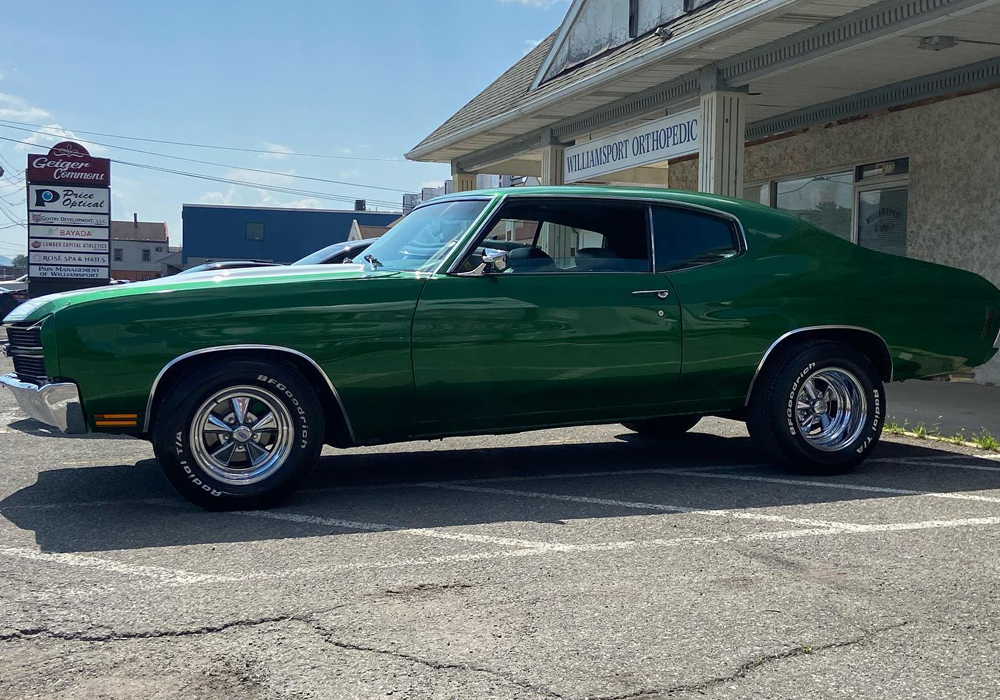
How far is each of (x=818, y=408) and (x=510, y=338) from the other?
6.57 feet

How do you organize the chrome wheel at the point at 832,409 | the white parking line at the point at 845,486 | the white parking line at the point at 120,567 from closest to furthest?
the white parking line at the point at 120,567 < the white parking line at the point at 845,486 < the chrome wheel at the point at 832,409

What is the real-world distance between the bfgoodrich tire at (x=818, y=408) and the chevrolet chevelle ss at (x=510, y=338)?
0.5 inches

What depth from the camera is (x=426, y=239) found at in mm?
5758

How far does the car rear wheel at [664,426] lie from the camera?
7.40 metres

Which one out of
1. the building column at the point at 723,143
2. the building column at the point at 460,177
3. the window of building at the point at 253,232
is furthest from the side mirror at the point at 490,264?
the window of building at the point at 253,232

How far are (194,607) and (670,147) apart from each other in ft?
29.3

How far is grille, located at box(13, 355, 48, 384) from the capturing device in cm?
496

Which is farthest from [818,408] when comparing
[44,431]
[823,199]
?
[823,199]

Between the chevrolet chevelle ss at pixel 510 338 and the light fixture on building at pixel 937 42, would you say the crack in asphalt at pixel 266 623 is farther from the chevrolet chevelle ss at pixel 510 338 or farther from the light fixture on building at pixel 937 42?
the light fixture on building at pixel 937 42

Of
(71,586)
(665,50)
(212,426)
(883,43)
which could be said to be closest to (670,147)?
(665,50)

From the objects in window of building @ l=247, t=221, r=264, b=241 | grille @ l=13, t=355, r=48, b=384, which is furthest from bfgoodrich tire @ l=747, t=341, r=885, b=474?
window of building @ l=247, t=221, r=264, b=241

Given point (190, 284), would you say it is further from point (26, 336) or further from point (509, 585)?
point (509, 585)

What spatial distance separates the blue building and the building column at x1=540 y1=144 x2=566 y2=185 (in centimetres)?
5422

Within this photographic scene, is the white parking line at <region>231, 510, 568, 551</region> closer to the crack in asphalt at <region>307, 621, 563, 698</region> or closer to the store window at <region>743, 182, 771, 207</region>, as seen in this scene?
the crack in asphalt at <region>307, 621, 563, 698</region>
